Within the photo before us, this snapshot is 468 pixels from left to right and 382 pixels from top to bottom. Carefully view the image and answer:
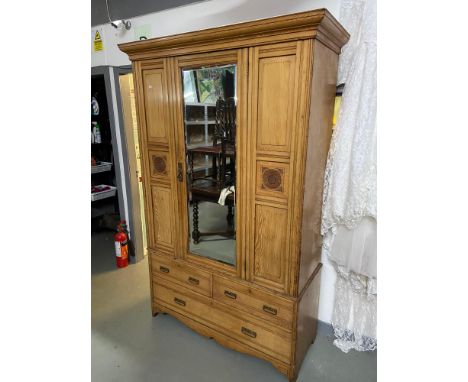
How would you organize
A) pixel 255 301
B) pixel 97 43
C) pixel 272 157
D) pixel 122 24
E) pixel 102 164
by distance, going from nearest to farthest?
pixel 272 157 < pixel 255 301 < pixel 122 24 < pixel 97 43 < pixel 102 164

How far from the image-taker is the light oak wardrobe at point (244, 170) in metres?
1.31

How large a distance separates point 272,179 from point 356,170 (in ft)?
1.57

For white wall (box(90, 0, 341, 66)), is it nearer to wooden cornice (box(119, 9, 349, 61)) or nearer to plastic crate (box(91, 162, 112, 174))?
wooden cornice (box(119, 9, 349, 61))

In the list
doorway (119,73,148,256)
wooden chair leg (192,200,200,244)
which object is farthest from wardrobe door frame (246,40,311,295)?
doorway (119,73,148,256)

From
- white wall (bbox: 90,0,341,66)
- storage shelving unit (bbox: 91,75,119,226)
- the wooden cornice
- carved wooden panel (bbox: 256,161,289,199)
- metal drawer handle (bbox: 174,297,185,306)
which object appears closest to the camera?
the wooden cornice

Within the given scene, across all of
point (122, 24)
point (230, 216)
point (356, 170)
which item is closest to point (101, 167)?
point (122, 24)

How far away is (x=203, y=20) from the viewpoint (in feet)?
6.36

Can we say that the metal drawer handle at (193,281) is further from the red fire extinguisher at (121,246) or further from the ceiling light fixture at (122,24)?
the ceiling light fixture at (122,24)

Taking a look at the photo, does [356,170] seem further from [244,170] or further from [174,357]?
[174,357]

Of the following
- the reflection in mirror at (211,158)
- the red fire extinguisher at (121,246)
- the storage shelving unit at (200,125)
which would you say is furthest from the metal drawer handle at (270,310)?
the red fire extinguisher at (121,246)

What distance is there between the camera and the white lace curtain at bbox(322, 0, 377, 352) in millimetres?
1475

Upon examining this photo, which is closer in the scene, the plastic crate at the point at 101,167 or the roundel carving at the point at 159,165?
the roundel carving at the point at 159,165

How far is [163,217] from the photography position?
195 cm
